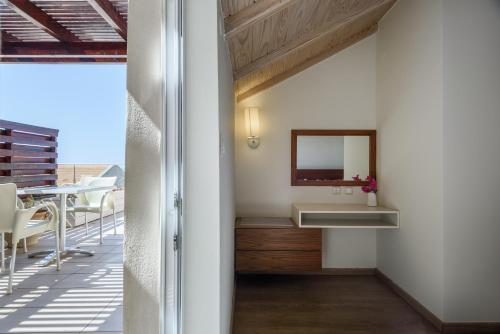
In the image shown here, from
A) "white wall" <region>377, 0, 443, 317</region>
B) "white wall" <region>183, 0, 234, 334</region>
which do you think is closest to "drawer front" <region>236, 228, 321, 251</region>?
"white wall" <region>377, 0, 443, 317</region>

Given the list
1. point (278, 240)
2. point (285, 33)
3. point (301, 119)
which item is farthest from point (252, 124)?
point (278, 240)

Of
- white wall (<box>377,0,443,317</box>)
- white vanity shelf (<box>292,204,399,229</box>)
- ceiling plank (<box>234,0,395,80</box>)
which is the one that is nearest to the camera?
white wall (<box>377,0,443,317</box>)

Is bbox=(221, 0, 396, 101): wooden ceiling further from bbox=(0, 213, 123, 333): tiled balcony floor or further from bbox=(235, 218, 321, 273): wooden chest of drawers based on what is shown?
bbox=(235, 218, 321, 273): wooden chest of drawers

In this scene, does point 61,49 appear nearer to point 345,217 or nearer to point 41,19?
point 41,19

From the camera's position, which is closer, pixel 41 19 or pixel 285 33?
pixel 41 19

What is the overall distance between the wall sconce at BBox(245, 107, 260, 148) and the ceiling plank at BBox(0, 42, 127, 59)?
215cm

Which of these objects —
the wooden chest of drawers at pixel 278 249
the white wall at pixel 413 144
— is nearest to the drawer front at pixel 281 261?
the wooden chest of drawers at pixel 278 249

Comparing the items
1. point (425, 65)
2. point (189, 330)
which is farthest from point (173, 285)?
point (425, 65)

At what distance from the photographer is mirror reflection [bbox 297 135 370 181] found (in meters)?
3.64

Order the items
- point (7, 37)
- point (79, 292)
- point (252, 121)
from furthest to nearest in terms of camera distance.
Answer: point (252, 121) → point (79, 292) → point (7, 37)

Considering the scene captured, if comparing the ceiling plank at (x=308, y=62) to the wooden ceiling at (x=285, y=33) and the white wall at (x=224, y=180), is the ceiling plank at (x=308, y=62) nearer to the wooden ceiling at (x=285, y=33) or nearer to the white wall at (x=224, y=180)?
the wooden ceiling at (x=285, y=33)

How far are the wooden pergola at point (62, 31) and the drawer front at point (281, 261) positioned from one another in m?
2.25

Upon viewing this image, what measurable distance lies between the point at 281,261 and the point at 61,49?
8.52 feet

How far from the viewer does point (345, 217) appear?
354 centimetres
